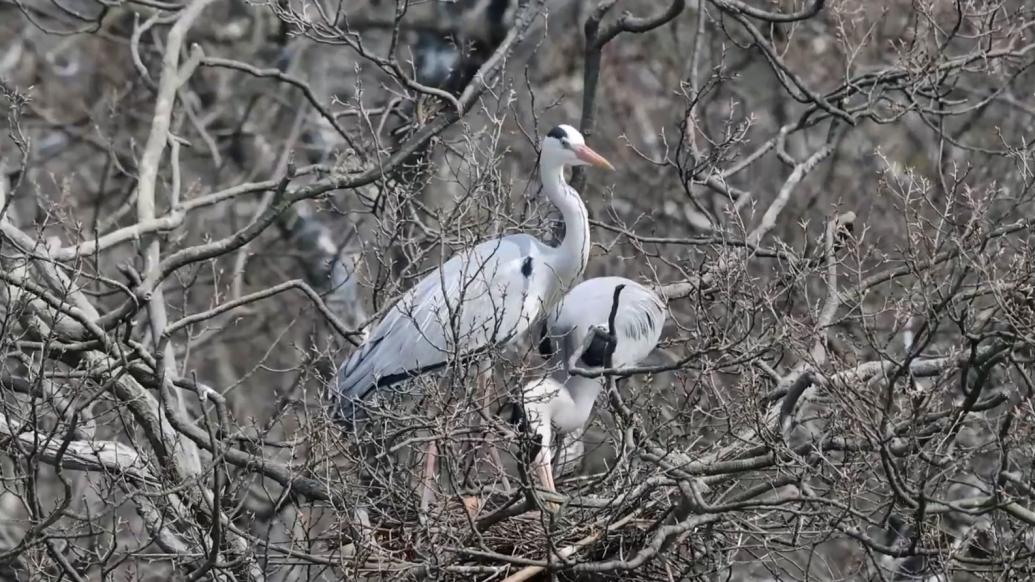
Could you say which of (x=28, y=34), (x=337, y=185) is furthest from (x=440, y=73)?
(x=337, y=185)

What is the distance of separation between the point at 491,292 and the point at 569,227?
908mm

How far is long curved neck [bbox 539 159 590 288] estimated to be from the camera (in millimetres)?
6730

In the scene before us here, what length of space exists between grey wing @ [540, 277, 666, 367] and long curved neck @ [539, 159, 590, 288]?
0.36 ft

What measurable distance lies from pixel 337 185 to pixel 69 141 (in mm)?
5079

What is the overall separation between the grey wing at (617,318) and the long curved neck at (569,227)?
109 mm

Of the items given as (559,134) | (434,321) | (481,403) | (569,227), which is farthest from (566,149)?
(481,403)

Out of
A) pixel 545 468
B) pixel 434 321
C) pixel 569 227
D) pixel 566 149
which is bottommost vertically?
pixel 545 468

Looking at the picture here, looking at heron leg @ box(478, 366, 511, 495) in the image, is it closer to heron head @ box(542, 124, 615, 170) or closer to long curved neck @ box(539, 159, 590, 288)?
long curved neck @ box(539, 159, 590, 288)

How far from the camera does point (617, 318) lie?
6707 millimetres

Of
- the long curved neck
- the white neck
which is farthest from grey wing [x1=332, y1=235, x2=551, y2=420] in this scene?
the white neck

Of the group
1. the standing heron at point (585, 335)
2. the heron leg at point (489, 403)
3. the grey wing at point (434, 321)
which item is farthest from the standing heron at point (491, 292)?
the heron leg at point (489, 403)

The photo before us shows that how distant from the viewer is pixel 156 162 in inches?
268

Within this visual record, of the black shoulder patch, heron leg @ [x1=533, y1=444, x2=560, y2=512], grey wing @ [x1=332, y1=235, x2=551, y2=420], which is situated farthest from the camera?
the black shoulder patch

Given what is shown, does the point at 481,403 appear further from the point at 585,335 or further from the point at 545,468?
the point at 585,335
